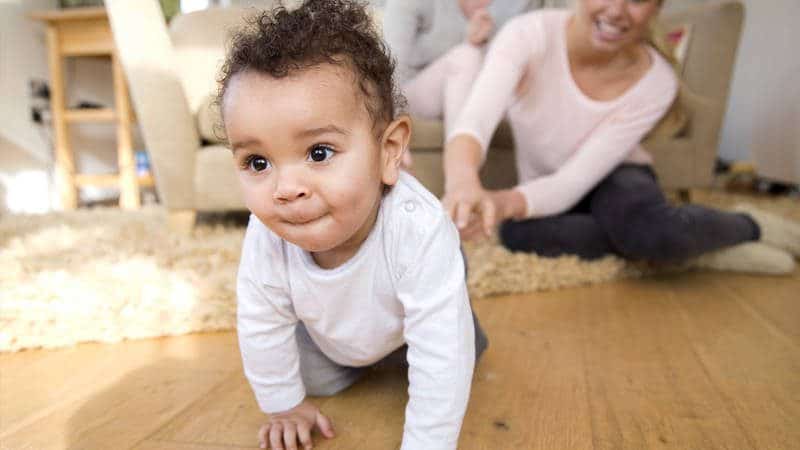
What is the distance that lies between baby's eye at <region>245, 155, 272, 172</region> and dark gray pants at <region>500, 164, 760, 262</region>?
864 millimetres

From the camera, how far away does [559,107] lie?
3.91 ft

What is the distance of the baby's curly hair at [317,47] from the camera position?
43 centimetres

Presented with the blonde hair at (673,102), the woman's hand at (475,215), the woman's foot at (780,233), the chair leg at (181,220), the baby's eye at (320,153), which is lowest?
the chair leg at (181,220)

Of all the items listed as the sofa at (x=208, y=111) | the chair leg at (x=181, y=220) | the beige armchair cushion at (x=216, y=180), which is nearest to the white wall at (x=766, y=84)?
the sofa at (x=208, y=111)

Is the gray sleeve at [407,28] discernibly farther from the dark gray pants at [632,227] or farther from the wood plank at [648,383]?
the wood plank at [648,383]

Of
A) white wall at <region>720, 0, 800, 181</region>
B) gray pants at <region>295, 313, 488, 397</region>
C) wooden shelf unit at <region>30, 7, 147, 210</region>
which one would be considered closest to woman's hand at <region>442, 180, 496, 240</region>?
gray pants at <region>295, 313, 488, 397</region>

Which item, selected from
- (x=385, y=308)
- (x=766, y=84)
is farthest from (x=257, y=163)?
(x=766, y=84)

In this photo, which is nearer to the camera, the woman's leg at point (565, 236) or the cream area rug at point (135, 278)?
the cream area rug at point (135, 278)

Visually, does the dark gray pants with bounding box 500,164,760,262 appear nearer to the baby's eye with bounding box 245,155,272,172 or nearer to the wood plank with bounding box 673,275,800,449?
the wood plank with bounding box 673,275,800,449

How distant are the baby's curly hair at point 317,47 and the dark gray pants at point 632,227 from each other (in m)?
0.78

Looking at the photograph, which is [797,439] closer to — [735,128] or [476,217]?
[476,217]

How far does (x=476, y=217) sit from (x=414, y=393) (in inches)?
15.5

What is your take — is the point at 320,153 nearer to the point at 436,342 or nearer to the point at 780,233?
the point at 436,342

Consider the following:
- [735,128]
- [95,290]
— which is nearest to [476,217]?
[95,290]
